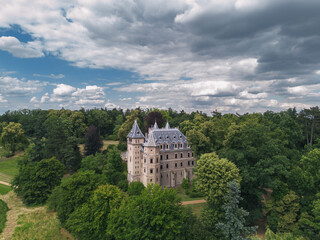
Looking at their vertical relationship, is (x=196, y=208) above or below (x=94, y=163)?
below

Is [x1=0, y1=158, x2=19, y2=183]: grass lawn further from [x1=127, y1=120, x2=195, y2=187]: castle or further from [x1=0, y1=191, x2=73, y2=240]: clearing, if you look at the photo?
[x1=127, y1=120, x2=195, y2=187]: castle

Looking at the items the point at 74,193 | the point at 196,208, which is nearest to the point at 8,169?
the point at 74,193

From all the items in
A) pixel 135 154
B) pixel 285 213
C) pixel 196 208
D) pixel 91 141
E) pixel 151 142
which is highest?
pixel 151 142

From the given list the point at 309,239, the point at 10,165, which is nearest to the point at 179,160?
the point at 309,239

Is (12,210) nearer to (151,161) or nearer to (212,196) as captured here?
(151,161)

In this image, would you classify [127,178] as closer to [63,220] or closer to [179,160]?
[179,160]
